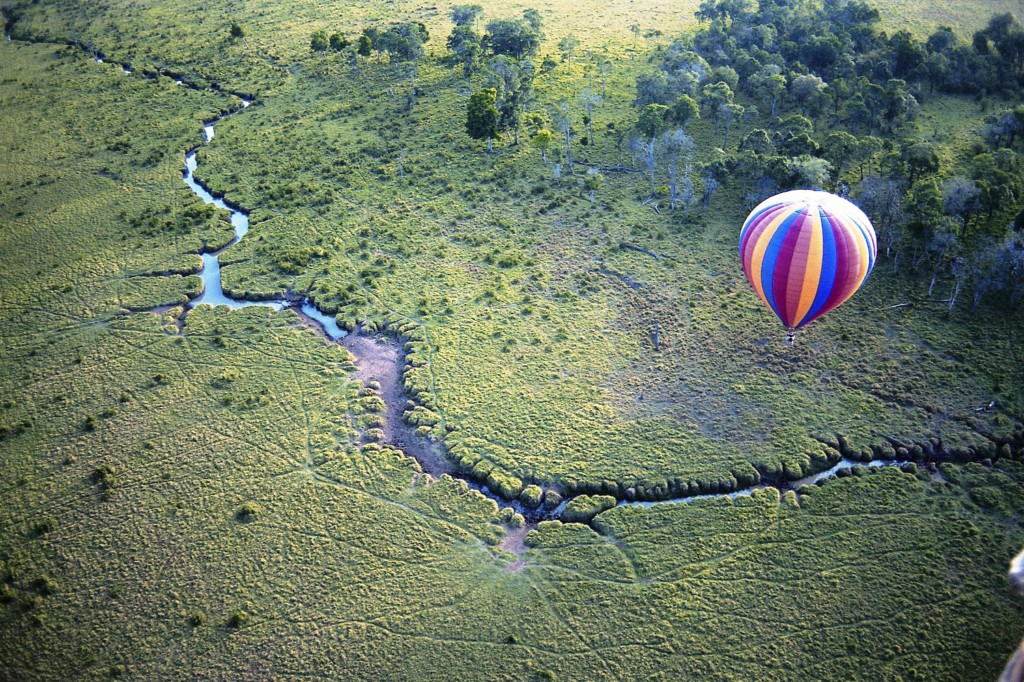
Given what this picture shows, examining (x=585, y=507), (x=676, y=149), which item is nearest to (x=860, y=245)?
(x=585, y=507)

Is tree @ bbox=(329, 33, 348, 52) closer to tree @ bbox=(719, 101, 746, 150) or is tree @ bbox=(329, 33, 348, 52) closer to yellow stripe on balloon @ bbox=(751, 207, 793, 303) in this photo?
tree @ bbox=(719, 101, 746, 150)

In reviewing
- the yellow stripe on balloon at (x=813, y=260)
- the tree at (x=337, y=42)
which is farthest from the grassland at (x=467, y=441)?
the tree at (x=337, y=42)

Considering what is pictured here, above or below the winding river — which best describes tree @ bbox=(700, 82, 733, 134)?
above

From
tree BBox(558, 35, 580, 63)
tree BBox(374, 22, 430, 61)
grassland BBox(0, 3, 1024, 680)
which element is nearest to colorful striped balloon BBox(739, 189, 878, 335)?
grassland BBox(0, 3, 1024, 680)

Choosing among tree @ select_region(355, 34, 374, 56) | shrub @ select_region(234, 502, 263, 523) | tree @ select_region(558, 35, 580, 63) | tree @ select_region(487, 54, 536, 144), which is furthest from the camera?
tree @ select_region(558, 35, 580, 63)

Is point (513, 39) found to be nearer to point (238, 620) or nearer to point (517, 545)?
point (517, 545)

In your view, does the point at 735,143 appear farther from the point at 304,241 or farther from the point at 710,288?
the point at 304,241

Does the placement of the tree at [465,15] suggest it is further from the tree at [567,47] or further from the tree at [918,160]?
the tree at [918,160]
